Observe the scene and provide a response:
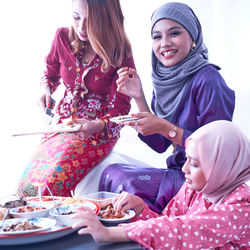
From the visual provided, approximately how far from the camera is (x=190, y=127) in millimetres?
1539

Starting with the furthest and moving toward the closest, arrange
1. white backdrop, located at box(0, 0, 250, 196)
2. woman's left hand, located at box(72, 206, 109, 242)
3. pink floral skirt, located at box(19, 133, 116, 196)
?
white backdrop, located at box(0, 0, 250, 196)
pink floral skirt, located at box(19, 133, 116, 196)
woman's left hand, located at box(72, 206, 109, 242)

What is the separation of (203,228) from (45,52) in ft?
6.83

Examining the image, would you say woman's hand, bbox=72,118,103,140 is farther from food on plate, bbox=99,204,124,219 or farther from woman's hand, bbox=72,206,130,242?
woman's hand, bbox=72,206,130,242

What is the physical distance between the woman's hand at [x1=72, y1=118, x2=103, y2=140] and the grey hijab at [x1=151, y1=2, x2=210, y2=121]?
0.93 ft

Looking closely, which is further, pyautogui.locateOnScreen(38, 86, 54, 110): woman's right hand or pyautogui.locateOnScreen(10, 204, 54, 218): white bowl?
pyautogui.locateOnScreen(38, 86, 54, 110): woman's right hand

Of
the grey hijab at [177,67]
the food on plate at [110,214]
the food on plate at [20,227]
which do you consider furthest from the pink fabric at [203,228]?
the grey hijab at [177,67]

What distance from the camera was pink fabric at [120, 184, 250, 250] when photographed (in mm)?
896

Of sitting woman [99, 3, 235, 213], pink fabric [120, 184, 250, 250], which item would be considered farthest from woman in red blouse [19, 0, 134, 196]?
pink fabric [120, 184, 250, 250]

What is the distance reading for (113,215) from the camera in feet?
3.40

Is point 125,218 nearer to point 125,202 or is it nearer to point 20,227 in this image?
point 125,202

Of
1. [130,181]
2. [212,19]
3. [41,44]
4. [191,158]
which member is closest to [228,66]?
[212,19]

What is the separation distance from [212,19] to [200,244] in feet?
8.53

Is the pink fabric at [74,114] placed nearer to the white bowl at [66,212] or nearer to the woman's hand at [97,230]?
the white bowl at [66,212]

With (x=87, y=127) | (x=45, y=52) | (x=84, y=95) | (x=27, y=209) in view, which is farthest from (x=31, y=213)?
A: (x=45, y=52)
